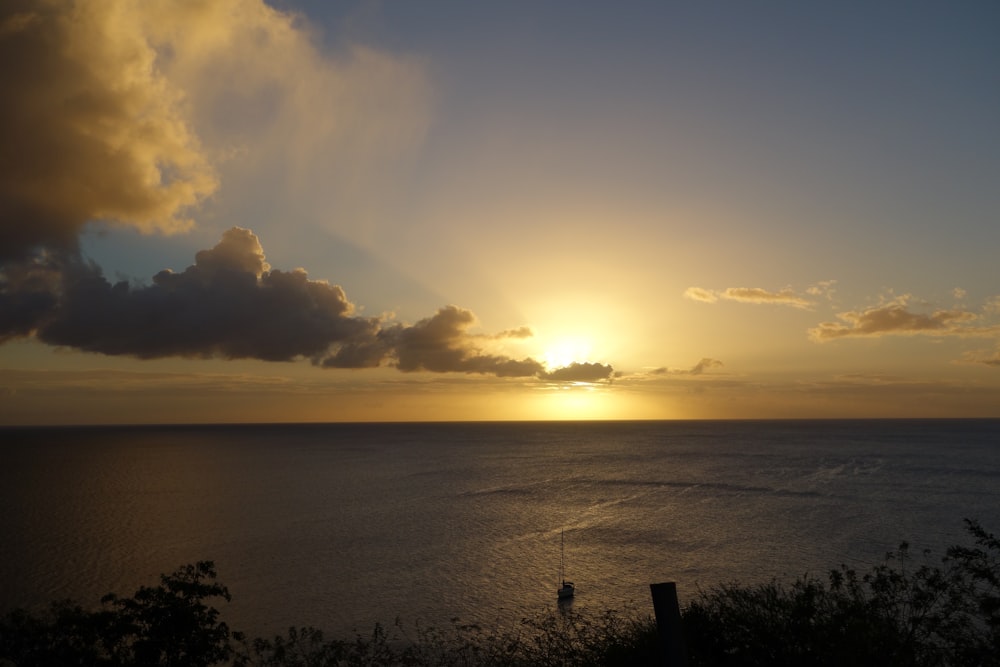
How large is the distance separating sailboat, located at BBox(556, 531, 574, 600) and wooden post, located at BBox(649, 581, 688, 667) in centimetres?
4470

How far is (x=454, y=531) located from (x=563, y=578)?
2311 centimetres

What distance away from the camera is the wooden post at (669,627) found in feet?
24.0

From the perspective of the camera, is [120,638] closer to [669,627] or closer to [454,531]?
[669,627]

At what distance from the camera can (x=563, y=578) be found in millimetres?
55406

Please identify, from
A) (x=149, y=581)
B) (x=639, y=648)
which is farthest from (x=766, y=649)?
(x=149, y=581)

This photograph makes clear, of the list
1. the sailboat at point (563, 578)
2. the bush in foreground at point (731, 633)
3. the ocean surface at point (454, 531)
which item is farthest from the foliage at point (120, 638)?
the sailboat at point (563, 578)

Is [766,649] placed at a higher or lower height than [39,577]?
higher

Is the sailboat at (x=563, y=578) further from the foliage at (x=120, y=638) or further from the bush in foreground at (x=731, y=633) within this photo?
the foliage at (x=120, y=638)

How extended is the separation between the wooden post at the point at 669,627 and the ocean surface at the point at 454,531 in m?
40.2

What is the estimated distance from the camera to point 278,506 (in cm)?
9650

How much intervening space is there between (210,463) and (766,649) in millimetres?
178896

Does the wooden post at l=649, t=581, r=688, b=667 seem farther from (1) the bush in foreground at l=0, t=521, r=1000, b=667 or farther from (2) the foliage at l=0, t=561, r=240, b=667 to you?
(2) the foliage at l=0, t=561, r=240, b=667

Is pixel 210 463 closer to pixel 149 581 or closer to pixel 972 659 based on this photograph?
pixel 149 581

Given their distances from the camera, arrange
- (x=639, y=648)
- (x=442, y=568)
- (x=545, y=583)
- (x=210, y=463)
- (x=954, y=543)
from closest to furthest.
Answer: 1. (x=639, y=648)
2. (x=545, y=583)
3. (x=442, y=568)
4. (x=954, y=543)
5. (x=210, y=463)
